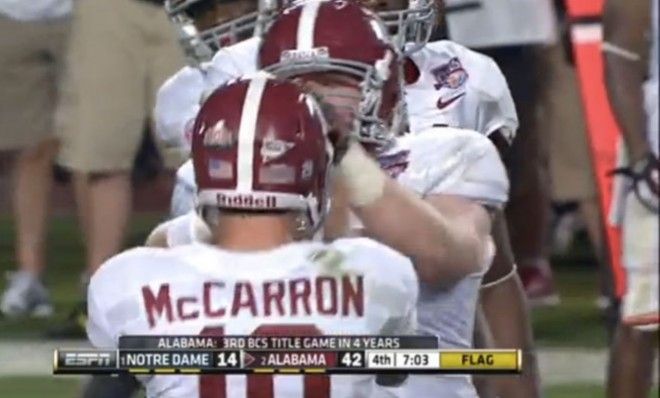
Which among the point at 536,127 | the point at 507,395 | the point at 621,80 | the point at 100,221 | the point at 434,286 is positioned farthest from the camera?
the point at 536,127

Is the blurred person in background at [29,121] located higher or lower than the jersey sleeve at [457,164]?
lower

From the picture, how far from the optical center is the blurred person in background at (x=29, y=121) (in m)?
8.17

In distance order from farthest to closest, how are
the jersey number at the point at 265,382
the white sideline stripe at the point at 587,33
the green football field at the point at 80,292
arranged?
the white sideline stripe at the point at 587,33, the green football field at the point at 80,292, the jersey number at the point at 265,382

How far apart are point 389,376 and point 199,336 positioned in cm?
27

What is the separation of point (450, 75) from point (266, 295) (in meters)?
1.31

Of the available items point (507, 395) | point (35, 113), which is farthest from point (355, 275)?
point (35, 113)

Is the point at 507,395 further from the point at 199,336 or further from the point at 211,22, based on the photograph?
the point at 199,336

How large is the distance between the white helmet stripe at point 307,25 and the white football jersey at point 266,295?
493 mm

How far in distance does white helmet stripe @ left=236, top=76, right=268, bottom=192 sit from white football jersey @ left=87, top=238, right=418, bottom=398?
0.34ft

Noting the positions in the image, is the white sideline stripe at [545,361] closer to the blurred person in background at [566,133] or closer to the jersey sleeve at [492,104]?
the blurred person in background at [566,133]

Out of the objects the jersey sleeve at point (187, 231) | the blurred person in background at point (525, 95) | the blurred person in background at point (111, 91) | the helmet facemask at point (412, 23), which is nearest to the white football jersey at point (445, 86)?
the helmet facemask at point (412, 23)

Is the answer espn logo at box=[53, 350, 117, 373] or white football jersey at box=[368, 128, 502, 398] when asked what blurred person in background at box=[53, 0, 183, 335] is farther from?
espn logo at box=[53, 350, 117, 373]

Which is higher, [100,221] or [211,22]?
[211,22]

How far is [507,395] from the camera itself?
4.96m
